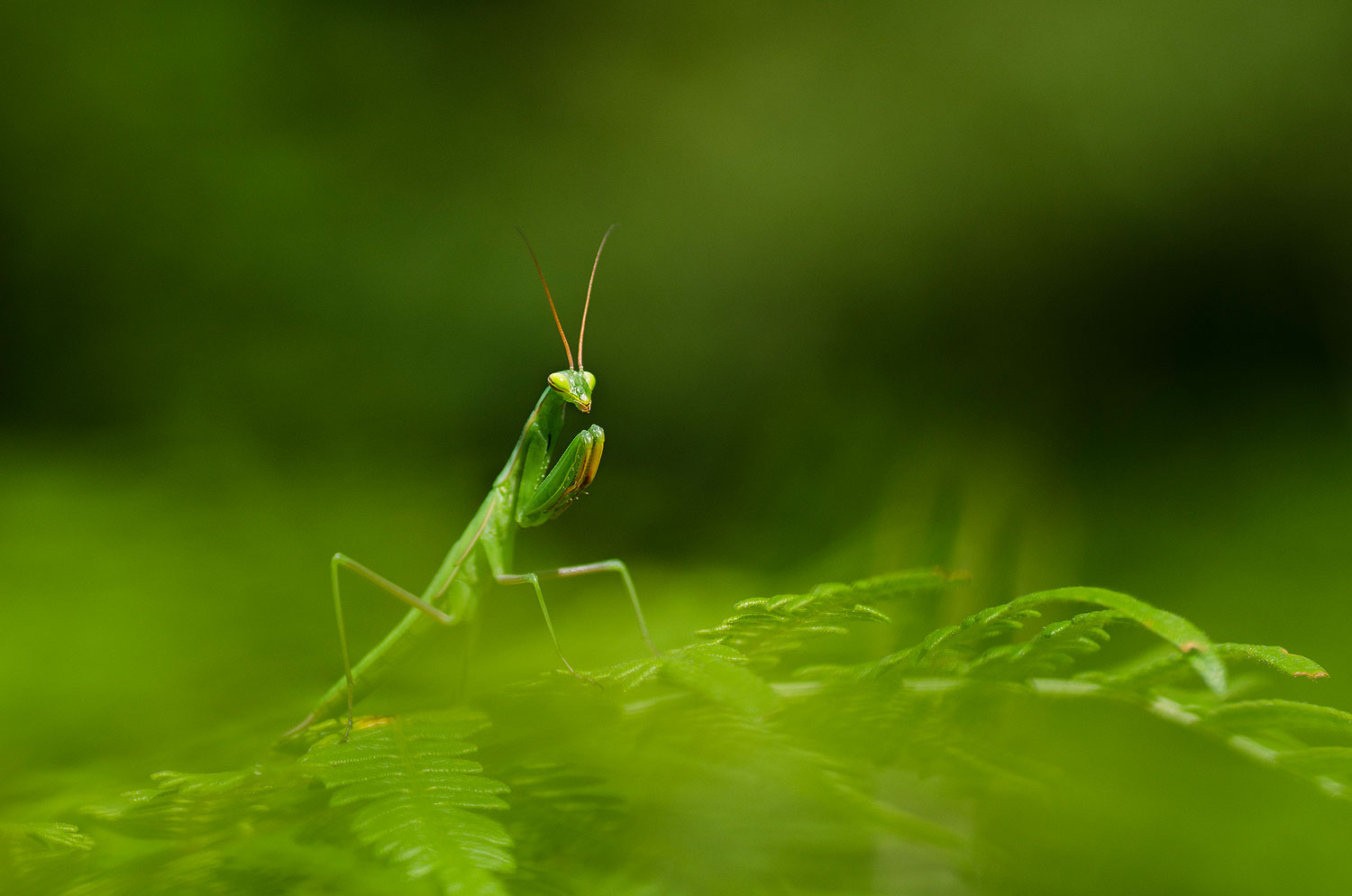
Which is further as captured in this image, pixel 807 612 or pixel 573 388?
pixel 573 388

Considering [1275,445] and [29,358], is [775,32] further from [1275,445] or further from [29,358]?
[29,358]

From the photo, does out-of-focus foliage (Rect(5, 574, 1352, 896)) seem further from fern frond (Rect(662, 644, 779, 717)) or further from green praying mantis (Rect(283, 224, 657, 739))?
green praying mantis (Rect(283, 224, 657, 739))

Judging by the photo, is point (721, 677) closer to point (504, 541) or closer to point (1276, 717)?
point (1276, 717)

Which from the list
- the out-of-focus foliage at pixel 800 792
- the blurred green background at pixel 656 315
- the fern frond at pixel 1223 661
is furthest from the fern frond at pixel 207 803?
the fern frond at pixel 1223 661

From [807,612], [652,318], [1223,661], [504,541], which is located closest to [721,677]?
[807,612]

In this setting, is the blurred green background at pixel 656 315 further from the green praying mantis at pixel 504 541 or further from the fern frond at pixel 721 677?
the fern frond at pixel 721 677

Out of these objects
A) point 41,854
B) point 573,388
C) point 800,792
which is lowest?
point 41,854

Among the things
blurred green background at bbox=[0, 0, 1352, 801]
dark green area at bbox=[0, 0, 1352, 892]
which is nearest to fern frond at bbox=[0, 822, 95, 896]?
dark green area at bbox=[0, 0, 1352, 892]
